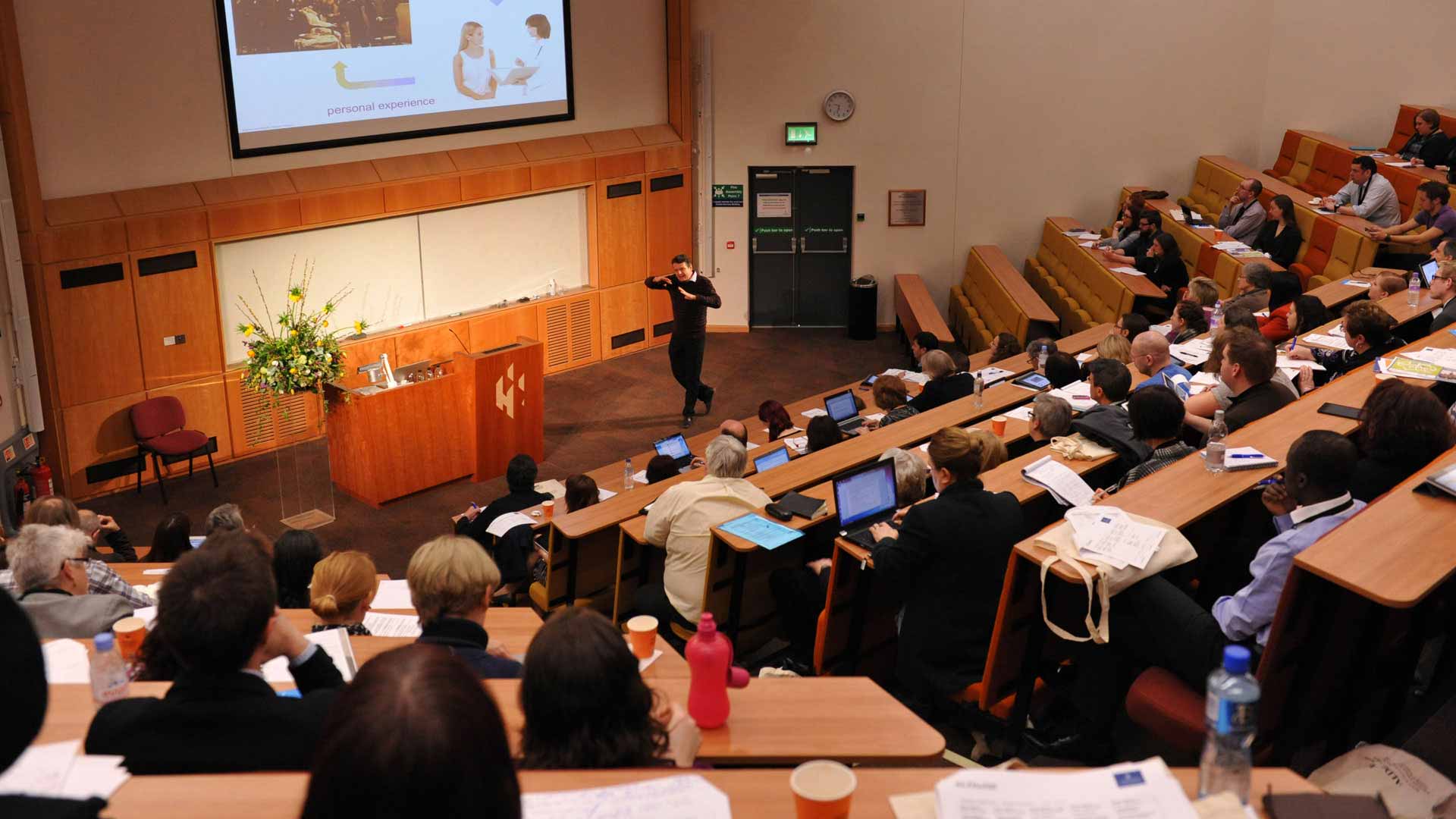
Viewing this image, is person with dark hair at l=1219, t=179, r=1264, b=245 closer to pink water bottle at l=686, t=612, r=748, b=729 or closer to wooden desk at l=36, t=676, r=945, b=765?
wooden desk at l=36, t=676, r=945, b=765

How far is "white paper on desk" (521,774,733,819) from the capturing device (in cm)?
196

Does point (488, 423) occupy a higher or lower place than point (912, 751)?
lower

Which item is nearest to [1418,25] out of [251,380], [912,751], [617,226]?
[617,226]

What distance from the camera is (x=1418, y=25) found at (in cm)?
1250

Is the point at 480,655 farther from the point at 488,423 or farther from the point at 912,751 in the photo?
the point at 488,423

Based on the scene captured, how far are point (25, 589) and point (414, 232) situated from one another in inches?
276

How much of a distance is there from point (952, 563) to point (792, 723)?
6.18 feet

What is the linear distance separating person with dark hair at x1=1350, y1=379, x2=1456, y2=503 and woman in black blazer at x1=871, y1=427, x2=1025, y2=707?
127cm

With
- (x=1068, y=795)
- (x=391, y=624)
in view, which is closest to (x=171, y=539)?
(x=391, y=624)

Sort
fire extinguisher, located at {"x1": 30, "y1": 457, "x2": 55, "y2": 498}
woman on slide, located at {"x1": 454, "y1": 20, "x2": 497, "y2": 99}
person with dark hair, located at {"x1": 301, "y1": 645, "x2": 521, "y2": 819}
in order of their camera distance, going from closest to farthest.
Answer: person with dark hair, located at {"x1": 301, "y1": 645, "x2": 521, "y2": 819} < fire extinguisher, located at {"x1": 30, "y1": 457, "x2": 55, "y2": 498} < woman on slide, located at {"x1": 454, "y1": 20, "x2": 497, "y2": 99}

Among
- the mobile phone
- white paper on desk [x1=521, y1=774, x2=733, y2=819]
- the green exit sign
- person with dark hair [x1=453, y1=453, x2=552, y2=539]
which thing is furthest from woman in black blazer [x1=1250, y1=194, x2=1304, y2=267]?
white paper on desk [x1=521, y1=774, x2=733, y2=819]

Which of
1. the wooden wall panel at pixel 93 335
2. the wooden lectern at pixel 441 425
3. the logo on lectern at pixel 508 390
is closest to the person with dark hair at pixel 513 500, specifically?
the wooden lectern at pixel 441 425

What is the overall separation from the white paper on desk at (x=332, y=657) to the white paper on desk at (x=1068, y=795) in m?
1.92

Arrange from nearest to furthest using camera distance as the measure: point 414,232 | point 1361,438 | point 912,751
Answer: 1. point 912,751
2. point 1361,438
3. point 414,232
